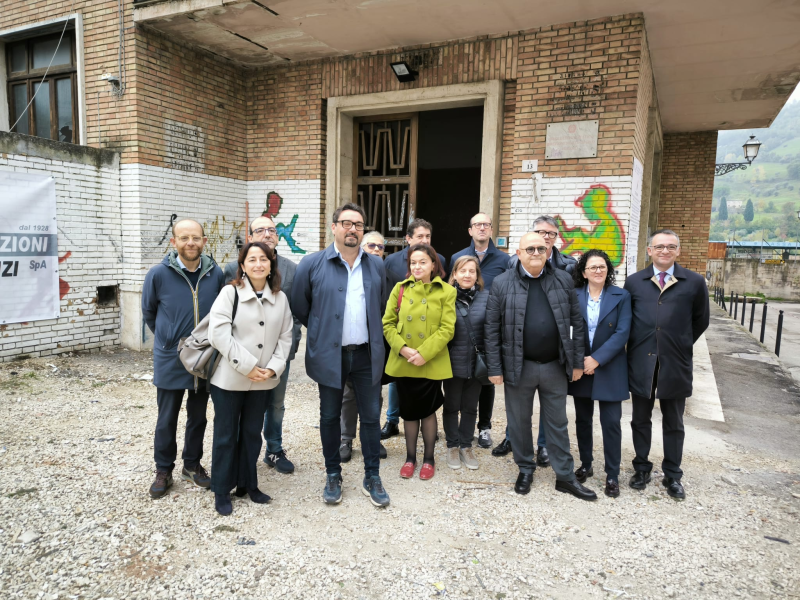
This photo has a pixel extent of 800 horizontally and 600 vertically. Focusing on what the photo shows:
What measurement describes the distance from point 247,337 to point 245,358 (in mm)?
139

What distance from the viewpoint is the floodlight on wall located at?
7088mm

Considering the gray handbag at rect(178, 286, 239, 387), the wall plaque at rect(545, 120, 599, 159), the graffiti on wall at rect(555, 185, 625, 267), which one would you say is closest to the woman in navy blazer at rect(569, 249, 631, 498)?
the gray handbag at rect(178, 286, 239, 387)

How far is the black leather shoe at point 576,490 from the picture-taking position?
3.42m

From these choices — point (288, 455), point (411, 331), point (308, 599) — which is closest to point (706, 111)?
point (411, 331)

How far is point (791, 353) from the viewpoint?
392 inches

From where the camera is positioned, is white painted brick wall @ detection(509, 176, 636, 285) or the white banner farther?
white painted brick wall @ detection(509, 176, 636, 285)

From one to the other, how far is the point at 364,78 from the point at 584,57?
3.14 metres

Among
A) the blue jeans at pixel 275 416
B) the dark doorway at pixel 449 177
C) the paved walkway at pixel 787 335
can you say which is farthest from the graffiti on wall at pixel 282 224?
the paved walkway at pixel 787 335

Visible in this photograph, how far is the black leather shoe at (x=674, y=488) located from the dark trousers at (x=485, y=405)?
4.60 ft

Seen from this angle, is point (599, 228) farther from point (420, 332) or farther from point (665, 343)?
point (420, 332)

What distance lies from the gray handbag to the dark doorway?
28.4ft

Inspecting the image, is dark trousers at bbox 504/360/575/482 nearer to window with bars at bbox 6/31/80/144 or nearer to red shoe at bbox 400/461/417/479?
red shoe at bbox 400/461/417/479

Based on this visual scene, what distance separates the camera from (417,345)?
349 centimetres

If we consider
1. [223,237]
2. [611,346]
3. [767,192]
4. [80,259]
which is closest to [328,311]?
[611,346]
